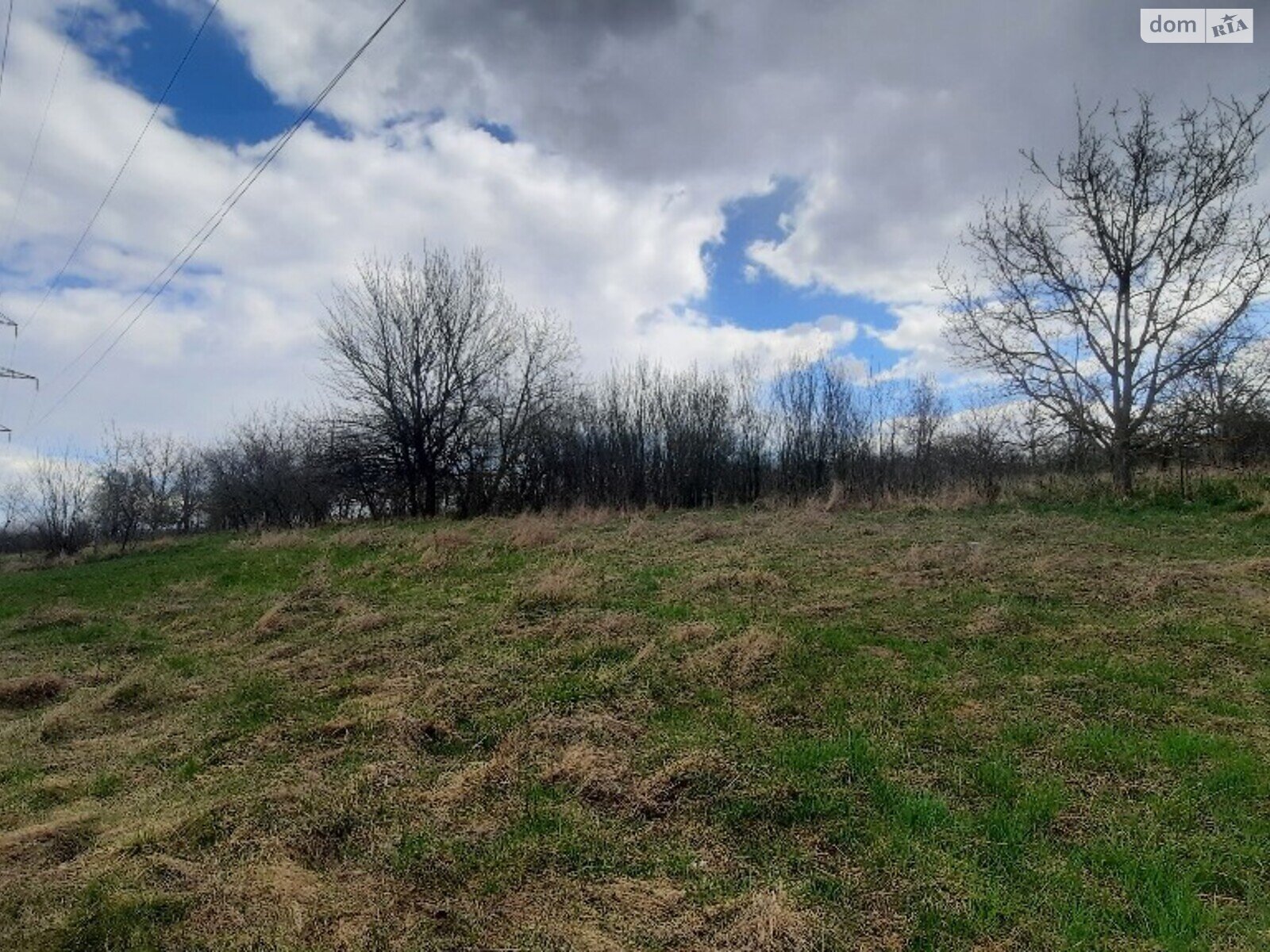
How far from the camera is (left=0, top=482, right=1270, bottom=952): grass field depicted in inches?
114

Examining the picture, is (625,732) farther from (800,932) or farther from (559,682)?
(800,932)

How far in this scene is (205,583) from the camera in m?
12.7

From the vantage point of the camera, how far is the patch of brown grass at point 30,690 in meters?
6.79

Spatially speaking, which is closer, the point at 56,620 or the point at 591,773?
the point at 591,773

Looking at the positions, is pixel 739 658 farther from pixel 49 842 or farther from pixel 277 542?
pixel 277 542

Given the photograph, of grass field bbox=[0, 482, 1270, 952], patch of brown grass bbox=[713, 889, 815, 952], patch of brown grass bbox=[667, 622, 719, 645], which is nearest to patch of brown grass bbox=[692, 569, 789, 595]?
grass field bbox=[0, 482, 1270, 952]

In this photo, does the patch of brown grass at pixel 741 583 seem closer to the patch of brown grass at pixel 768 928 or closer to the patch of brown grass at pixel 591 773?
the patch of brown grass at pixel 591 773

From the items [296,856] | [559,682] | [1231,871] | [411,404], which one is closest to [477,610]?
[559,682]

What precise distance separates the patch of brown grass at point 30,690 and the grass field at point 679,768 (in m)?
0.04

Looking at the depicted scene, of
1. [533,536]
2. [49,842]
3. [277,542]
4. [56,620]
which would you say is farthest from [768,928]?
[277,542]

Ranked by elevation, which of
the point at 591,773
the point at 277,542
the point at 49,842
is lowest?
the point at 49,842

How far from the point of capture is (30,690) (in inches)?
275

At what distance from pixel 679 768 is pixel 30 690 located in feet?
23.2

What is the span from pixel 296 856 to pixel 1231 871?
429 centimetres
